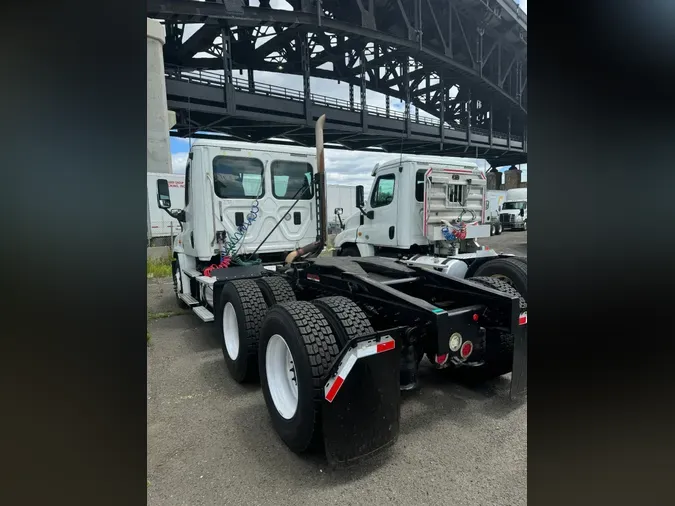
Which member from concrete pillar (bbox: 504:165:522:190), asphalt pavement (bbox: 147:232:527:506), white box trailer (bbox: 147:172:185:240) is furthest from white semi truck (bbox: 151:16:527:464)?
white box trailer (bbox: 147:172:185:240)

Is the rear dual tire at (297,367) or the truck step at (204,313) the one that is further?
the truck step at (204,313)

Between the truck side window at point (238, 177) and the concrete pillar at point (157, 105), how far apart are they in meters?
8.57

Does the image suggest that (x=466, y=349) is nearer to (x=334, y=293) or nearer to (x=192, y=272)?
(x=334, y=293)

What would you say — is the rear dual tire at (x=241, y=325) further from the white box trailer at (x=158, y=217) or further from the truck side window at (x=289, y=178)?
the white box trailer at (x=158, y=217)

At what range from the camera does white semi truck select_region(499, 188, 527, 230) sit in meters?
22.6

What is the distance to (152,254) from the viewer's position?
1123 cm

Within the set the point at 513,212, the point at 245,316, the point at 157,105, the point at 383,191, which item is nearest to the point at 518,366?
the point at 245,316

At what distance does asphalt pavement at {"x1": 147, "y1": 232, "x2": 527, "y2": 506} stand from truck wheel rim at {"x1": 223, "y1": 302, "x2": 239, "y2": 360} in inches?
12.7

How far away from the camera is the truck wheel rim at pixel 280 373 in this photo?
2.71 metres

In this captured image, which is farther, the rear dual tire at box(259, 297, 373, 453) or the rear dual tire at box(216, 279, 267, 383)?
the rear dual tire at box(216, 279, 267, 383)

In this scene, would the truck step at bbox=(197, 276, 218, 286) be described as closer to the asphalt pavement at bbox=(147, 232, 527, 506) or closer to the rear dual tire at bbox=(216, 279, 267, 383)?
the rear dual tire at bbox=(216, 279, 267, 383)

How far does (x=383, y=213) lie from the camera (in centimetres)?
662

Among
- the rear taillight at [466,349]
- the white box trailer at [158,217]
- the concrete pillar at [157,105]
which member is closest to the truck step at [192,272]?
the rear taillight at [466,349]
